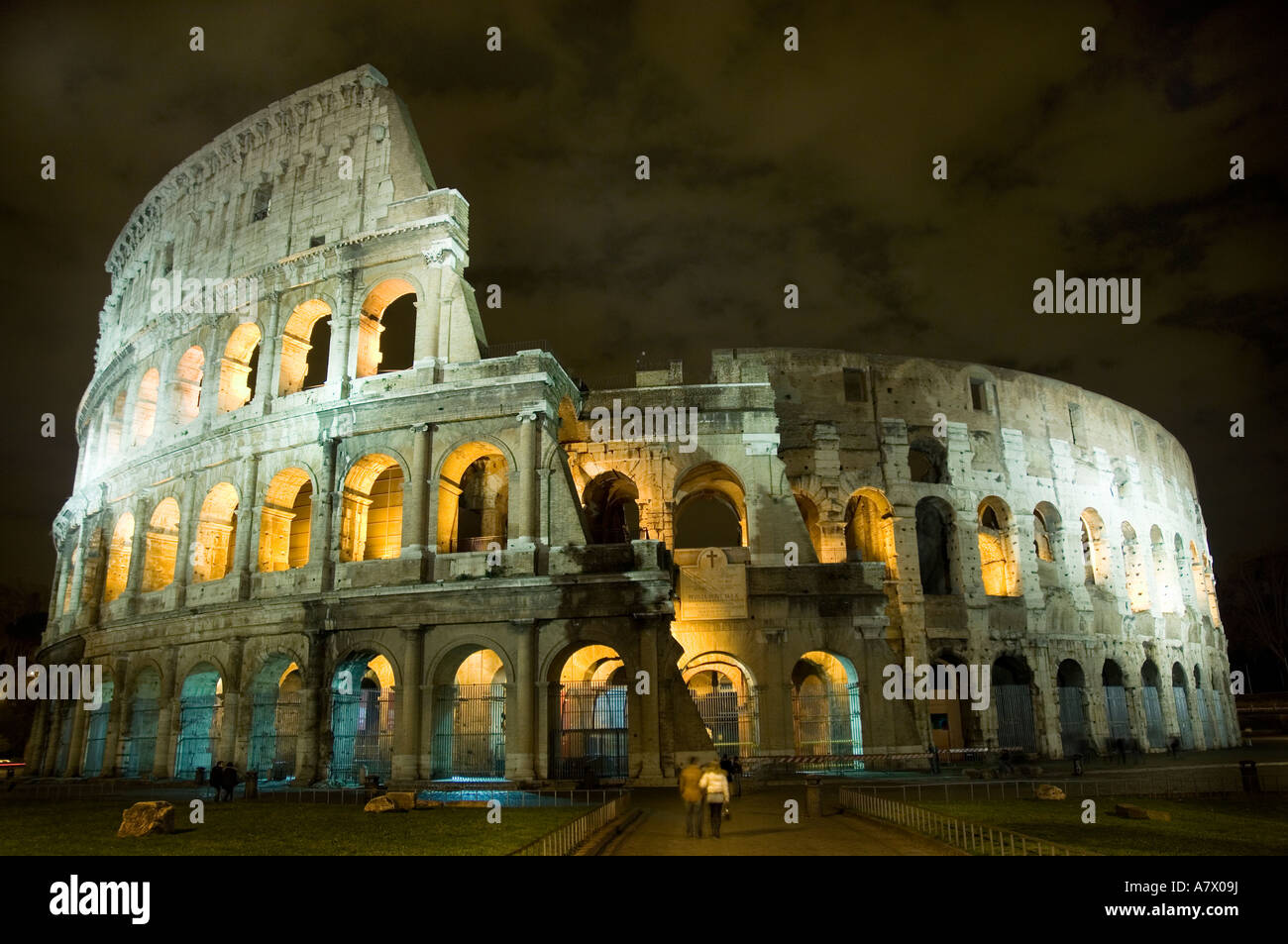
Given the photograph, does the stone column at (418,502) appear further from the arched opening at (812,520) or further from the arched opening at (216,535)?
the arched opening at (812,520)

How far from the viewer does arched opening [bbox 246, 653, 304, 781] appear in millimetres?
21250

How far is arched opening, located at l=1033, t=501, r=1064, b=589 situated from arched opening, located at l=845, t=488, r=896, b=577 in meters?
5.41

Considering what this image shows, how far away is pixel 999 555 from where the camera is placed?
29219mm

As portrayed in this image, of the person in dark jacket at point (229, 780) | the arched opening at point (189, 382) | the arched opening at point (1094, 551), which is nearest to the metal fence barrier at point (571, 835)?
the person in dark jacket at point (229, 780)

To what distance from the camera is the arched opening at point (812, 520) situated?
26.5 metres

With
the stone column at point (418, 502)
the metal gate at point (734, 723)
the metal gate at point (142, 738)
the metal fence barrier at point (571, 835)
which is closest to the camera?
the metal fence barrier at point (571, 835)

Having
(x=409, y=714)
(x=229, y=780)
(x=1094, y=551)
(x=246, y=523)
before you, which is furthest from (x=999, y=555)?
(x=229, y=780)

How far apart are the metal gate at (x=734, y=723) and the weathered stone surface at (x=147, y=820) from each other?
40.6 feet

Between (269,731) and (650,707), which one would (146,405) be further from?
(650,707)

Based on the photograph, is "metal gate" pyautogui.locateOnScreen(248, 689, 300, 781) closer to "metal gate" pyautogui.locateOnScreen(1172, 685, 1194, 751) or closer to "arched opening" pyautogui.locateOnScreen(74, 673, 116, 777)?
"arched opening" pyautogui.locateOnScreen(74, 673, 116, 777)

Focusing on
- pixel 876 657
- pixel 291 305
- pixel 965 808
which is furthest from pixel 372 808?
pixel 291 305

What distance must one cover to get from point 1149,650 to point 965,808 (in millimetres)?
22147

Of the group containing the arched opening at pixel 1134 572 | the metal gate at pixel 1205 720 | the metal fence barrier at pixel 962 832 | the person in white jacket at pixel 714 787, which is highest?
the arched opening at pixel 1134 572

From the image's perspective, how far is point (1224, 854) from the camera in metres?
9.52
